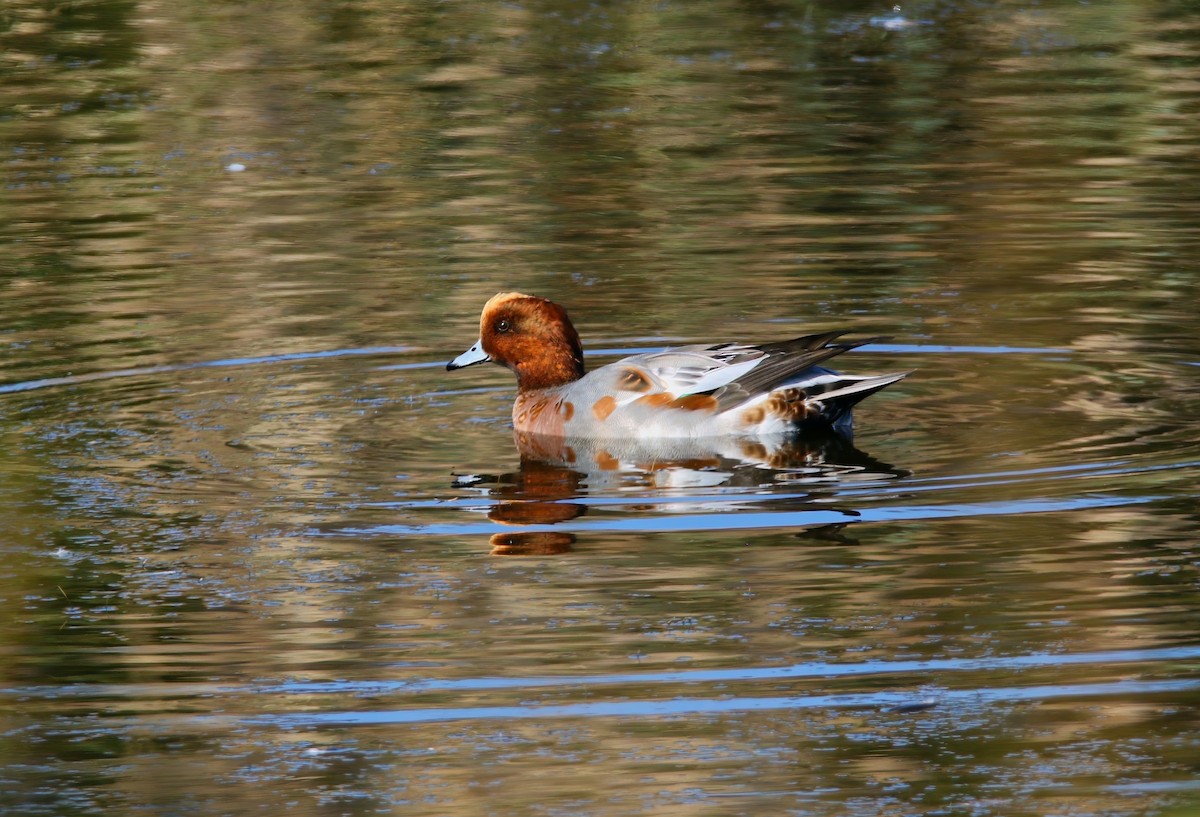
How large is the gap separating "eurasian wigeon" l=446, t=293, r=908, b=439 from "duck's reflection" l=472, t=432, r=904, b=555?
0.20 ft

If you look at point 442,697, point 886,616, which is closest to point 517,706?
point 442,697

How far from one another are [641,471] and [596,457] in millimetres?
435

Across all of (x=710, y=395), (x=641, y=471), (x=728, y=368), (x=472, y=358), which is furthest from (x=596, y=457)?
(x=472, y=358)

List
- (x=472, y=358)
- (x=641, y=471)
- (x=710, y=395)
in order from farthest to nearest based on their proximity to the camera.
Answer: (x=472, y=358)
(x=710, y=395)
(x=641, y=471)

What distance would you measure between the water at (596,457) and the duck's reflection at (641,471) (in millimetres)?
35

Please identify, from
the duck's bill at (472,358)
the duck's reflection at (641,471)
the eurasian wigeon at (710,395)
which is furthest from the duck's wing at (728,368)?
the duck's bill at (472,358)

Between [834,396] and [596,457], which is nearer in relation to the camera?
[834,396]

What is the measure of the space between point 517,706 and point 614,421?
10.9 ft

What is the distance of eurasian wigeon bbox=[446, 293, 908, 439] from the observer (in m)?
8.58

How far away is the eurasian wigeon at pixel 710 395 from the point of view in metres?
8.58

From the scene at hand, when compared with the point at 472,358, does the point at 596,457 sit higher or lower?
lower

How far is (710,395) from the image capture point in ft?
28.6

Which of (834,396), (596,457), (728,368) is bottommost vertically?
(596,457)

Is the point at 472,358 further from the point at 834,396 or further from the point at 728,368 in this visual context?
the point at 834,396
